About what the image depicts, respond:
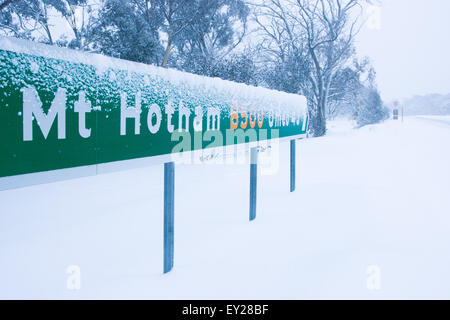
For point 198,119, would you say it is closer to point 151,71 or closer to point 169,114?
point 169,114

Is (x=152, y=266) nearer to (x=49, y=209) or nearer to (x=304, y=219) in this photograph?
(x=304, y=219)

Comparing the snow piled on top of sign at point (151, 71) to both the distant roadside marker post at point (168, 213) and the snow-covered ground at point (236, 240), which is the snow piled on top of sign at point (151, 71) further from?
the snow-covered ground at point (236, 240)

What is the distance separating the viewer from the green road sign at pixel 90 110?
1738 millimetres

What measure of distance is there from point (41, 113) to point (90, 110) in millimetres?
285

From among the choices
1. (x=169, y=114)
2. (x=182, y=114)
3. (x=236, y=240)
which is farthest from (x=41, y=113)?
(x=236, y=240)

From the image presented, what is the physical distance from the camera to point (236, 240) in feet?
11.6

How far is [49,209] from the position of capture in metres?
4.91

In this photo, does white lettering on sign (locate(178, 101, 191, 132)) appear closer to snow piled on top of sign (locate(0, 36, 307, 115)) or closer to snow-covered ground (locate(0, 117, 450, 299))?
snow piled on top of sign (locate(0, 36, 307, 115))

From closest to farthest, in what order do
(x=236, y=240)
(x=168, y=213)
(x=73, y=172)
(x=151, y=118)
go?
(x=73, y=172) → (x=151, y=118) → (x=168, y=213) → (x=236, y=240)

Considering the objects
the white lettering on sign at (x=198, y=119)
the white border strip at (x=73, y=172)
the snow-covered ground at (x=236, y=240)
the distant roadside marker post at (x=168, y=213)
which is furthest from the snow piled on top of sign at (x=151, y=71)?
the snow-covered ground at (x=236, y=240)
